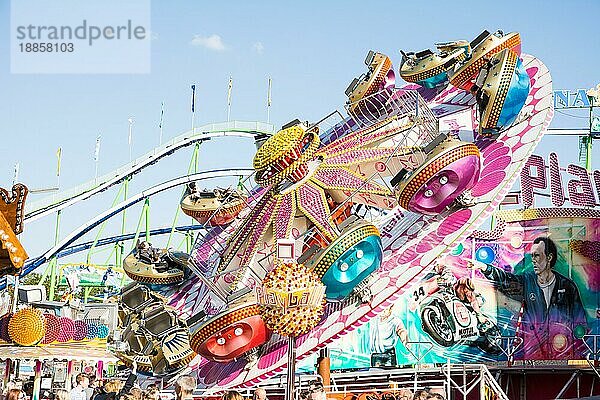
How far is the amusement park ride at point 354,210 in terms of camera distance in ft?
46.5

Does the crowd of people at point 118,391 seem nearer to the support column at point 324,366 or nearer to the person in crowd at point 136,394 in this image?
the person in crowd at point 136,394

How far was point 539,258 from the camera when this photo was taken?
19.2 meters

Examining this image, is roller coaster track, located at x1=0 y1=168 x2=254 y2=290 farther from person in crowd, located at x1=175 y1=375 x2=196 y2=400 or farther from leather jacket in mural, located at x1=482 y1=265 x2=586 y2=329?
person in crowd, located at x1=175 y1=375 x2=196 y2=400

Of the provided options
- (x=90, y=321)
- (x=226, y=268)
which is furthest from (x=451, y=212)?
(x=90, y=321)

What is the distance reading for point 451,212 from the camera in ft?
49.7

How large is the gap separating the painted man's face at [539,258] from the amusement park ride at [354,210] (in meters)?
3.80

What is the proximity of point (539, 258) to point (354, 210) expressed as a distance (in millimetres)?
4184

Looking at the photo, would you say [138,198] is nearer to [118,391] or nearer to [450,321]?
[450,321]

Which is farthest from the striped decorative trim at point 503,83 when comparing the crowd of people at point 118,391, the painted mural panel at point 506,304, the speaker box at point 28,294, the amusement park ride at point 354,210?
the speaker box at point 28,294

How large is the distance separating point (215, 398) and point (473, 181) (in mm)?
5344

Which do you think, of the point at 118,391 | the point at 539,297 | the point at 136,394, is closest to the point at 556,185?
the point at 539,297

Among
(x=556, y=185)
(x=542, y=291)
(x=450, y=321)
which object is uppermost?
(x=556, y=185)

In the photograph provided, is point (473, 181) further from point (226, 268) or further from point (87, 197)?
point (87, 197)

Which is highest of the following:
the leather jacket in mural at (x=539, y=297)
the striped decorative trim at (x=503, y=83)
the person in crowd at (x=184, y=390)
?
the striped decorative trim at (x=503, y=83)
